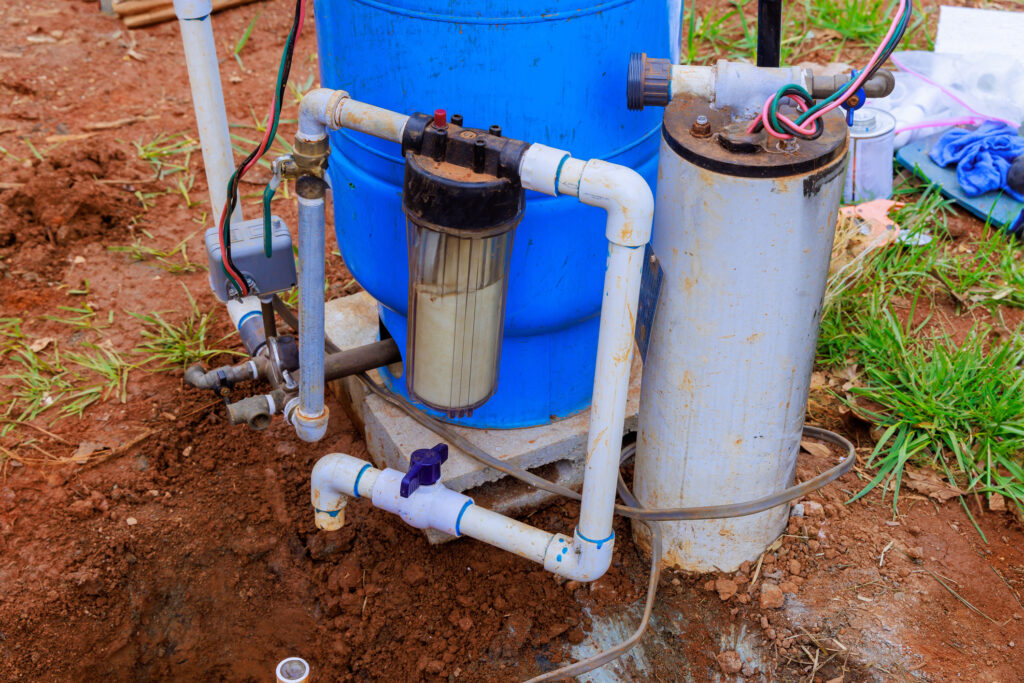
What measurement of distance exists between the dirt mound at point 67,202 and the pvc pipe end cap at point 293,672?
1.66 metres

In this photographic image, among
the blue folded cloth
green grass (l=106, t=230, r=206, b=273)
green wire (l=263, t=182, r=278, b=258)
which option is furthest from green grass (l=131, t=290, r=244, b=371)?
the blue folded cloth

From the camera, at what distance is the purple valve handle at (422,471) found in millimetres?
1654

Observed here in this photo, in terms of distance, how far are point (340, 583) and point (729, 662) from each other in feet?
2.66

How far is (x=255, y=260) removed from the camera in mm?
1805

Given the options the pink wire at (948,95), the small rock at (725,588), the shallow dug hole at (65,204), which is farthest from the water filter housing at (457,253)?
the pink wire at (948,95)

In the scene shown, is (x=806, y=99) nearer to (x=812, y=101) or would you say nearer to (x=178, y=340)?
(x=812, y=101)

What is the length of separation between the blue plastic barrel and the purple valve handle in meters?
0.29

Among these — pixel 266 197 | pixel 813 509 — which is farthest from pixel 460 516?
pixel 813 509

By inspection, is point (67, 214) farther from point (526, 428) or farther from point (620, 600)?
point (620, 600)

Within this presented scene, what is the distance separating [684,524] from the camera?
1806 mm

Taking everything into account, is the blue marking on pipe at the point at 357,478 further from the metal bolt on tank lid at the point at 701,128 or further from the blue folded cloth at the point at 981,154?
the blue folded cloth at the point at 981,154

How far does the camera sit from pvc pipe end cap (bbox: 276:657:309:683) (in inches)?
59.6

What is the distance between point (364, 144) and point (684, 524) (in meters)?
0.94

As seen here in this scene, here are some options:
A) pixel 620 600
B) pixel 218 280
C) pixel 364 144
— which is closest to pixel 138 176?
pixel 218 280
